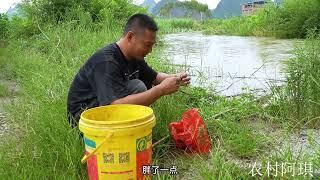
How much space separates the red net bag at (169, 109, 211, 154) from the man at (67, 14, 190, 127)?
245 millimetres

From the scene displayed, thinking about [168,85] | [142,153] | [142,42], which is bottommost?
[142,153]

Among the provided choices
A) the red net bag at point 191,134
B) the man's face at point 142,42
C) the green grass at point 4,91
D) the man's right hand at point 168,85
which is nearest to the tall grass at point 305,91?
the red net bag at point 191,134

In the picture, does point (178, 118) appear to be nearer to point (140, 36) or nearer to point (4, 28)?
point (140, 36)

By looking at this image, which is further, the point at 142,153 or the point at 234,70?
the point at 234,70

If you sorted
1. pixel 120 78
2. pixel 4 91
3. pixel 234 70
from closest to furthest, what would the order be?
pixel 120 78 → pixel 4 91 → pixel 234 70

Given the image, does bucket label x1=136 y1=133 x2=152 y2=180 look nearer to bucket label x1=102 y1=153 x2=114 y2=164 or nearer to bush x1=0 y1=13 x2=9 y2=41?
bucket label x1=102 y1=153 x2=114 y2=164

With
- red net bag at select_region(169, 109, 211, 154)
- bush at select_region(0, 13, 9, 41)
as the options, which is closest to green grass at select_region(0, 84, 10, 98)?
red net bag at select_region(169, 109, 211, 154)

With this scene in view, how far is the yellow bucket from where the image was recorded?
85.7 inches

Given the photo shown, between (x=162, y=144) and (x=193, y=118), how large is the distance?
0.29 m

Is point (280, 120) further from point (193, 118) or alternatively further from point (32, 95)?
point (32, 95)

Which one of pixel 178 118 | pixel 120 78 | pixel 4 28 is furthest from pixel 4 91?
pixel 4 28

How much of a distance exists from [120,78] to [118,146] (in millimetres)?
733

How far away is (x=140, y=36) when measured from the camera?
291 cm

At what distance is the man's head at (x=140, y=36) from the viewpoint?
2910 millimetres
